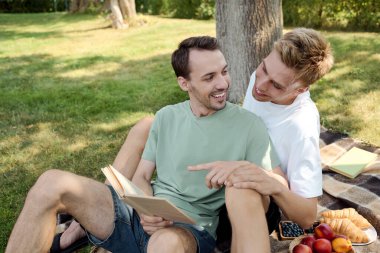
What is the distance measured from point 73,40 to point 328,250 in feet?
34.4

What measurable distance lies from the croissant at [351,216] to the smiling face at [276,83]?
2.90ft

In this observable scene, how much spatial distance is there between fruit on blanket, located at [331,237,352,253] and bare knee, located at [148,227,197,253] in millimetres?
938

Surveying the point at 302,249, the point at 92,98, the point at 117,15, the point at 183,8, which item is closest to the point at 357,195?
the point at 302,249

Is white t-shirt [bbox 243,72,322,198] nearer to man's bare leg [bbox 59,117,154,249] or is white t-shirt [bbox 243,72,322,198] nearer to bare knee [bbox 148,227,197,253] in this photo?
bare knee [bbox 148,227,197,253]

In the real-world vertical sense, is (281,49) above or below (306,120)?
above

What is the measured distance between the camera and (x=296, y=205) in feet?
8.09

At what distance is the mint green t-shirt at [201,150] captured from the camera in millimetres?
2641

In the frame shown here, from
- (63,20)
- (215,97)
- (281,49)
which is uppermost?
(281,49)

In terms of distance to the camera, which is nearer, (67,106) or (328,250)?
(328,250)

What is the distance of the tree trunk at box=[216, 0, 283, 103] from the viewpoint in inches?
196

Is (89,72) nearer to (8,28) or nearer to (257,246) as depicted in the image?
(257,246)

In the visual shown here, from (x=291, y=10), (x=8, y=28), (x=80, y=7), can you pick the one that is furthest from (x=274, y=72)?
(x=80, y=7)

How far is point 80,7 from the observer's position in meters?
21.0

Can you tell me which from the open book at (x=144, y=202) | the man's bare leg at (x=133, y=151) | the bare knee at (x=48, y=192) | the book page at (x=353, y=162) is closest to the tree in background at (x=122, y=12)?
the book page at (x=353, y=162)
